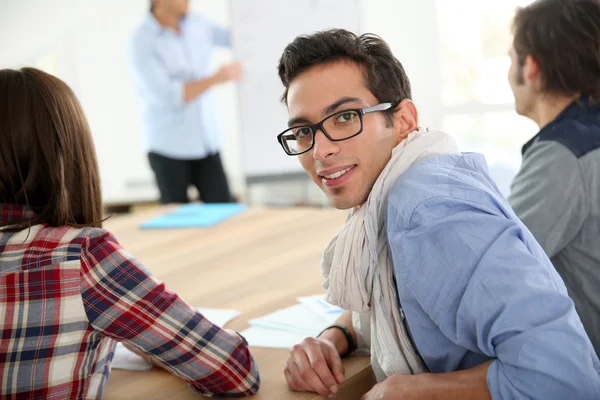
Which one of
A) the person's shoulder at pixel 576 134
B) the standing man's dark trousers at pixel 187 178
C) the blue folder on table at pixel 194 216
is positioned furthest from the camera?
the standing man's dark trousers at pixel 187 178

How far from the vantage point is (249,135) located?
4.23 m

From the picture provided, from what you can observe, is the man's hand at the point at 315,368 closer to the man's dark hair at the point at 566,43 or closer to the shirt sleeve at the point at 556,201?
the shirt sleeve at the point at 556,201

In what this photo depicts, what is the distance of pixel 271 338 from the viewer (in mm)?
1572

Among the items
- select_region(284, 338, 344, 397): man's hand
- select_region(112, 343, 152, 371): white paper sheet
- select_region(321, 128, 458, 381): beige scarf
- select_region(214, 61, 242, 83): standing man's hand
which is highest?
select_region(214, 61, 242, 83): standing man's hand

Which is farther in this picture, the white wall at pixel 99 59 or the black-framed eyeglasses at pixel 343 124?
the white wall at pixel 99 59

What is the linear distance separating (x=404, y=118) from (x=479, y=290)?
0.41 meters

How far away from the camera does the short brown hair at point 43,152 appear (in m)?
1.24

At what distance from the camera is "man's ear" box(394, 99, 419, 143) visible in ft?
4.21

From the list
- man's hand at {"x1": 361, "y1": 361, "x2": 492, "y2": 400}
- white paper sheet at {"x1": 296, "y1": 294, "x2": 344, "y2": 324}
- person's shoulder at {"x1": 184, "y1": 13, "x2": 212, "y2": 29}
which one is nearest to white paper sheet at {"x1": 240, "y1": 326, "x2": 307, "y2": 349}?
white paper sheet at {"x1": 296, "y1": 294, "x2": 344, "y2": 324}

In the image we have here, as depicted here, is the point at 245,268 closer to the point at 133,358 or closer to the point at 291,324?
the point at 291,324

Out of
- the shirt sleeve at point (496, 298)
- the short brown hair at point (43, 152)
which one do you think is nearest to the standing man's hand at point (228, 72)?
the short brown hair at point (43, 152)

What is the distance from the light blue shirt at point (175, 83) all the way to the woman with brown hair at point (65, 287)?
8.41 feet

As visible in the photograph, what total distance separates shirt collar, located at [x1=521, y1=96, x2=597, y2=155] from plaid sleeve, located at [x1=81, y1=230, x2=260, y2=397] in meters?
0.86

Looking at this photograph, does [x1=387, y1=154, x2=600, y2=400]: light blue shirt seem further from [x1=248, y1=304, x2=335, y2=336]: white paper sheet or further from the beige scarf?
[x1=248, y1=304, x2=335, y2=336]: white paper sheet
